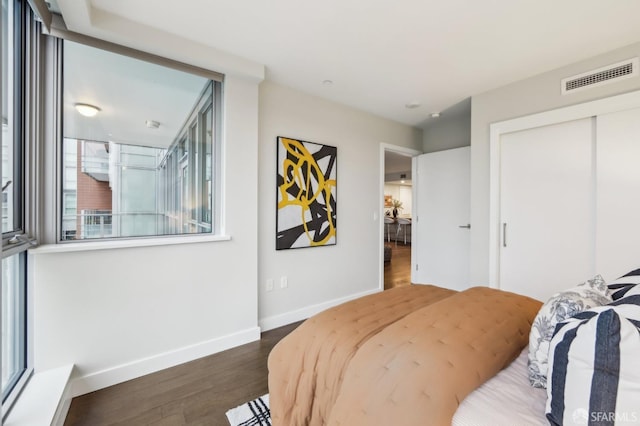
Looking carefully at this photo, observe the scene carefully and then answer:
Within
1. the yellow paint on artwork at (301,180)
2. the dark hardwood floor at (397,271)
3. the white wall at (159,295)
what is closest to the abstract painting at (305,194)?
the yellow paint on artwork at (301,180)

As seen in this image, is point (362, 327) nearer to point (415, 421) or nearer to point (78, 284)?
point (415, 421)

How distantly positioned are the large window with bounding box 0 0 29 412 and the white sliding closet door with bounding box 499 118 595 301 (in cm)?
387

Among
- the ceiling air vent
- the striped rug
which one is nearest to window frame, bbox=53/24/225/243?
the striped rug

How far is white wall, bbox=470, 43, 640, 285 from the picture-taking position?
226cm

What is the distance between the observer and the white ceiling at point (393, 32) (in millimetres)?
1760

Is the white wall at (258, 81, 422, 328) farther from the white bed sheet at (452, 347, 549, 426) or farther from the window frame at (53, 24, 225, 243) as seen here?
the white bed sheet at (452, 347, 549, 426)

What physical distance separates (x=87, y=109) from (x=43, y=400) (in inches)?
72.1

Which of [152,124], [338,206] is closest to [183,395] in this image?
[152,124]

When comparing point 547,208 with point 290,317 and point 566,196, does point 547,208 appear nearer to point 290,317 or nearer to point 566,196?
point 566,196

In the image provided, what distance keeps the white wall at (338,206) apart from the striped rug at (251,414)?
1.06 metres

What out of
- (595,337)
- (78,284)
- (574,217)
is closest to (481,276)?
(574,217)

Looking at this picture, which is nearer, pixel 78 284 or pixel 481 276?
pixel 78 284

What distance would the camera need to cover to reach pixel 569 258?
250cm

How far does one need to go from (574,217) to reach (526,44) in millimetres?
1546
